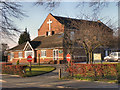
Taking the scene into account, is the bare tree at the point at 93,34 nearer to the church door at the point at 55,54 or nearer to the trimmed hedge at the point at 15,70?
the trimmed hedge at the point at 15,70

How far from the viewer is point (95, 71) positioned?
17.0 meters

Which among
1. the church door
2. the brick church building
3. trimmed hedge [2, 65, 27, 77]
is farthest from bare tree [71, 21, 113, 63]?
the church door

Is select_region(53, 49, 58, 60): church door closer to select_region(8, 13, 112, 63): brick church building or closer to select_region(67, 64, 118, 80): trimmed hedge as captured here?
select_region(8, 13, 112, 63): brick church building

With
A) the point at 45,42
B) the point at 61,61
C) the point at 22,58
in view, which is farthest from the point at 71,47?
the point at 22,58

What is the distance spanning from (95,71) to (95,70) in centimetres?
9

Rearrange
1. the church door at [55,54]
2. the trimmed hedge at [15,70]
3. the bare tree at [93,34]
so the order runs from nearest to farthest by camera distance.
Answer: the bare tree at [93,34] < the trimmed hedge at [15,70] < the church door at [55,54]

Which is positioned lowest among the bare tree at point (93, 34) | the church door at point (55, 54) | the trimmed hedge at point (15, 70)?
the trimmed hedge at point (15, 70)

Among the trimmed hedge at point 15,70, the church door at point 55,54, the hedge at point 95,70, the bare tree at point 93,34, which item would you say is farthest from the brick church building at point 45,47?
the hedge at point 95,70

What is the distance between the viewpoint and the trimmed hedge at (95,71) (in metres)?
16.1

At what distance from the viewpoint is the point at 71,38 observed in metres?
23.9

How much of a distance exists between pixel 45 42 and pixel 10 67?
20588 mm

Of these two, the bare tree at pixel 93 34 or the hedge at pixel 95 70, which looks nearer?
the hedge at pixel 95 70

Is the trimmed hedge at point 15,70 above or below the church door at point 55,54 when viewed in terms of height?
below

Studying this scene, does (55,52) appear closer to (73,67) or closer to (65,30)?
(65,30)
